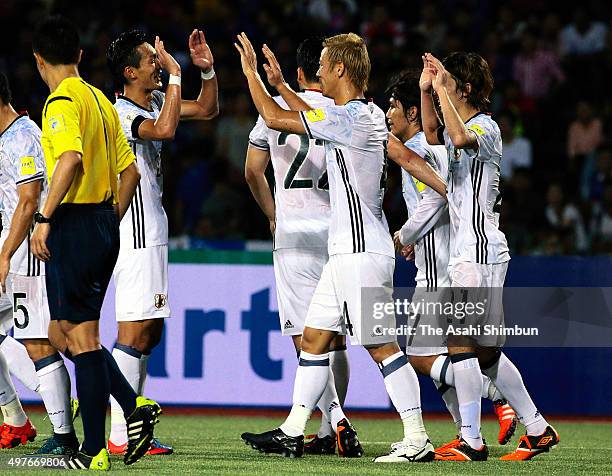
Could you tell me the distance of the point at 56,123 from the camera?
653cm

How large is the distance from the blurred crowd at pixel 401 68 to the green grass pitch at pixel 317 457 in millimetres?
3302

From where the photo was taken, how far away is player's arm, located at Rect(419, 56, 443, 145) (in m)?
8.01

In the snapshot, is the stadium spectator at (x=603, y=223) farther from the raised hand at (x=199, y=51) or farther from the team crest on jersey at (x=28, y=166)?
the team crest on jersey at (x=28, y=166)

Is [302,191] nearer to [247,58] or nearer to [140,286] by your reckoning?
[247,58]

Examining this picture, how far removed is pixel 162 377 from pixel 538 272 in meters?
3.61

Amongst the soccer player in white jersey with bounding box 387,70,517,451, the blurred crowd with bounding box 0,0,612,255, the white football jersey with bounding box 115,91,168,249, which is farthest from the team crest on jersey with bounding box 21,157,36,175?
the blurred crowd with bounding box 0,0,612,255

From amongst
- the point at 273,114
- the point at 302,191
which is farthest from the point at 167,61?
the point at 302,191

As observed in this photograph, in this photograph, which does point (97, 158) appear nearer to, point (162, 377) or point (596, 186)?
point (162, 377)

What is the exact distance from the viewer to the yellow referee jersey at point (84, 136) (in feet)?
21.4

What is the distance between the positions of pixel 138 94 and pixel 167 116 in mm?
576

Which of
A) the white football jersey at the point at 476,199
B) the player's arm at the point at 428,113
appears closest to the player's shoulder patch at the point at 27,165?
the player's arm at the point at 428,113

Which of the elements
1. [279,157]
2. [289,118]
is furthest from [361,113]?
[279,157]

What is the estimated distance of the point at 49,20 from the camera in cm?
671

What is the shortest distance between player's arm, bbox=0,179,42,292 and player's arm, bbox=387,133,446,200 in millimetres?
2333
